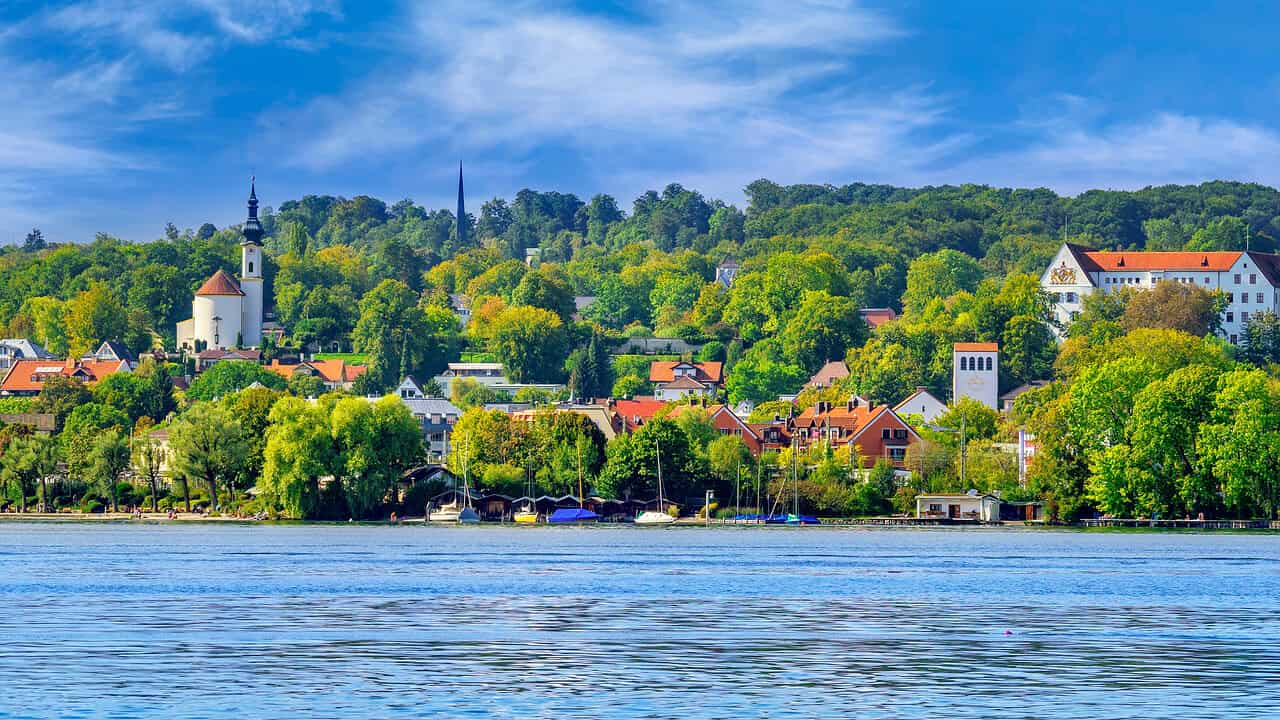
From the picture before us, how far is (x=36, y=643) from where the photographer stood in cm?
3862

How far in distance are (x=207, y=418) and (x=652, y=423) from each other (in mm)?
23423

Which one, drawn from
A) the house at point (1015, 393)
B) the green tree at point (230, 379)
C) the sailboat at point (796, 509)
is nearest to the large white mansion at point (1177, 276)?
the house at point (1015, 393)

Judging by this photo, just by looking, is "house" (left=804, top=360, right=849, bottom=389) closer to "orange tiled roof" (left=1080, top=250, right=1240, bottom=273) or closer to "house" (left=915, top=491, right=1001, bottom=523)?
"orange tiled roof" (left=1080, top=250, right=1240, bottom=273)

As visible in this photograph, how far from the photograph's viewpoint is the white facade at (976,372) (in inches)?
Answer: 6580

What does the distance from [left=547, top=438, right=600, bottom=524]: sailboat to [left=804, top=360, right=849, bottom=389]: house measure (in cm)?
6455

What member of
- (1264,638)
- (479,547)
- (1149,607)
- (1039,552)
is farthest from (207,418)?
(1264,638)

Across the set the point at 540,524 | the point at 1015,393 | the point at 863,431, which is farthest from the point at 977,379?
the point at 540,524

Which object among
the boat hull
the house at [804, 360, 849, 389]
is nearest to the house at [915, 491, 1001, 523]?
the boat hull

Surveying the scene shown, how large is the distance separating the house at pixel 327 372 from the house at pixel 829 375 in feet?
132

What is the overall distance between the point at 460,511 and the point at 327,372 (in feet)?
262

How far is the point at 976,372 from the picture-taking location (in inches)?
Answer: 6614

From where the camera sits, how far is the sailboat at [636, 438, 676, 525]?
11400cm

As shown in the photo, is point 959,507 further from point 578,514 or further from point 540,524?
point 540,524

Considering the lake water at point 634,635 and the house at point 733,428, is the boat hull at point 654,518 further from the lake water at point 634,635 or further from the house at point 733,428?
the lake water at point 634,635
